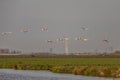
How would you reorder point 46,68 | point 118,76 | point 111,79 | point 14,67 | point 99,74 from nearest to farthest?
1. point 111,79
2. point 118,76
3. point 99,74
4. point 46,68
5. point 14,67

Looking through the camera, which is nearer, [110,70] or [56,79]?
[56,79]

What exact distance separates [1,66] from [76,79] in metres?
58.3

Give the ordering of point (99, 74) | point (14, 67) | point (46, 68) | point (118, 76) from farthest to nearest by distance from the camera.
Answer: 1. point (14, 67)
2. point (46, 68)
3. point (99, 74)
4. point (118, 76)

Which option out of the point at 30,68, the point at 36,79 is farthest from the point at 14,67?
the point at 36,79

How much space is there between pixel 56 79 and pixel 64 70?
24.5 m

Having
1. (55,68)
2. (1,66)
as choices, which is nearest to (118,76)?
(55,68)

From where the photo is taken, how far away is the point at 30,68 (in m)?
121

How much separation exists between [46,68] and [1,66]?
2149 centimetres

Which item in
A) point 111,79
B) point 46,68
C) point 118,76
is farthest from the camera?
point 46,68

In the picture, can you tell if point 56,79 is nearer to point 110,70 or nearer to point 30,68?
point 110,70

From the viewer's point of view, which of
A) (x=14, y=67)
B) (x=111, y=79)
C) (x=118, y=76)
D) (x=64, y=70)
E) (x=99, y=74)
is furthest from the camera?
(x=14, y=67)

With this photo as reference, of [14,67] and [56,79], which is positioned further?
[14,67]

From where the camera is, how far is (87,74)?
9225 cm

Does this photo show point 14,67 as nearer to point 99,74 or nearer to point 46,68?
point 46,68
